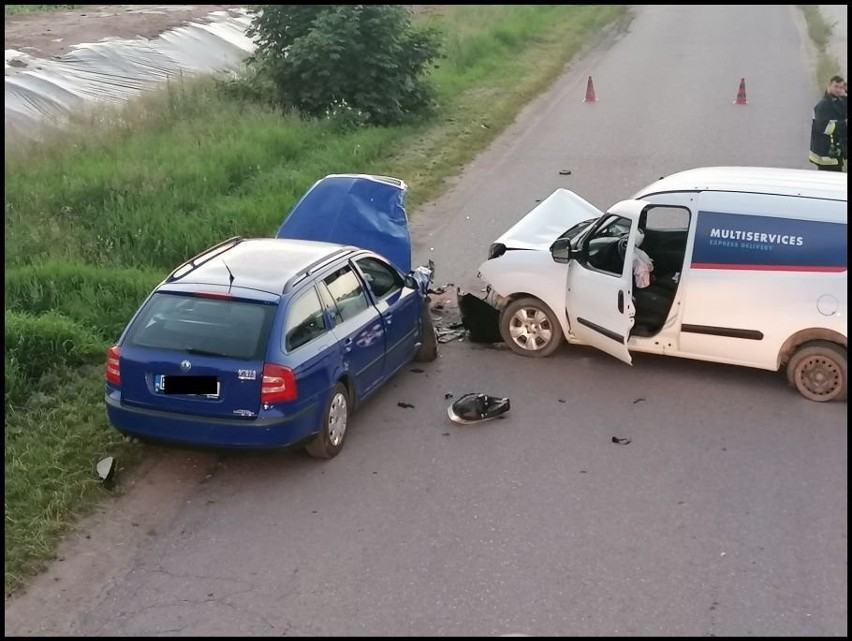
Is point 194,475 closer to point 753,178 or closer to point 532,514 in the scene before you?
point 532,514

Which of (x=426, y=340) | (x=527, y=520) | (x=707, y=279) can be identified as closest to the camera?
(x=527, y=520)

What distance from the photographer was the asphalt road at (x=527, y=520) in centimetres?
548

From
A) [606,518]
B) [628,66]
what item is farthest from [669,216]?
[628,66]

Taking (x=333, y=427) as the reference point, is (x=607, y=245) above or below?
above

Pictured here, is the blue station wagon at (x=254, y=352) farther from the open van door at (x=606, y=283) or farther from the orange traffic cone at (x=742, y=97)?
the orange traffic cone at (x=742, y=97)

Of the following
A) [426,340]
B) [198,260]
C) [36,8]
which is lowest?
[426,340]

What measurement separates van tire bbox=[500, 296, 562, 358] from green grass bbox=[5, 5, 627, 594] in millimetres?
3630

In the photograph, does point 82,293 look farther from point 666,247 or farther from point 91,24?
point 91,24

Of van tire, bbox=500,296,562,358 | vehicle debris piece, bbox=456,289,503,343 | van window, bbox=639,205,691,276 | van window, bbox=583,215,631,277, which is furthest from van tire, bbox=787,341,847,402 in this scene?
vehicle debris piece, bbox=456,289,503,343

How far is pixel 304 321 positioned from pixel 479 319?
2.73 metres

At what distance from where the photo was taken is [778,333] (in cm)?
812

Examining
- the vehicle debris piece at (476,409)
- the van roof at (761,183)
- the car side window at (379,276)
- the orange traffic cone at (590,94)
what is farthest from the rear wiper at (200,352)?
the orange traffic cone at (590,94)

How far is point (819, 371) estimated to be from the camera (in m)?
8.11

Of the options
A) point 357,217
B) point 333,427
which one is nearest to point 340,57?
point 357,217
